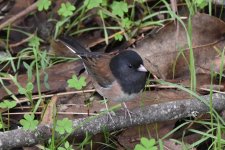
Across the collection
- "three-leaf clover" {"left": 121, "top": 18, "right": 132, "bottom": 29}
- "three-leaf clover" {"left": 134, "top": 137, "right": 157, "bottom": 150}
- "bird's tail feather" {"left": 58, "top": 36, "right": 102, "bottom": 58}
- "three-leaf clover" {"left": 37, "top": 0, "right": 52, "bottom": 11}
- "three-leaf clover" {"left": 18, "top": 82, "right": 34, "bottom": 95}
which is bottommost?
"three-leaf clover" {"left": 134, "top": 137, "right": 157, "bottom": 150}

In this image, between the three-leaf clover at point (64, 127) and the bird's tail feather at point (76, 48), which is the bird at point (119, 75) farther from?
the three-leaf clover at point (64, 127)

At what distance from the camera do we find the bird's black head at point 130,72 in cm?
372

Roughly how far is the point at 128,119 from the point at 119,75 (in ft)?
1.12

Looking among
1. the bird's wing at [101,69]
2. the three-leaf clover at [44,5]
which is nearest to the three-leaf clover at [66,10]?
the three-leaf clover at [44,5]

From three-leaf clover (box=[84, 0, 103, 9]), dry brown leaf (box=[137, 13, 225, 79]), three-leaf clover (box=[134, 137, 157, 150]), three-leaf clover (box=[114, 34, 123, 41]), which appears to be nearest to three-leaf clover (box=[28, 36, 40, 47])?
three-leaf clover (box=[84, 0, 103, 9])

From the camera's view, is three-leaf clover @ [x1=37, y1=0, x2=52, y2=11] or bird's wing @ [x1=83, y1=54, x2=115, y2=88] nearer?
bird's wing @ [x1=83, y1=54, x2=115, y2=88]

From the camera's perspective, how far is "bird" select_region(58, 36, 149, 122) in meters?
3.73

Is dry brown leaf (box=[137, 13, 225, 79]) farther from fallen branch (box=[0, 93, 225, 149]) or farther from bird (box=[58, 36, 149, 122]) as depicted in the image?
fallen branch (box=[0, 93, 225, 149])

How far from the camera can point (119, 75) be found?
383 centimetres

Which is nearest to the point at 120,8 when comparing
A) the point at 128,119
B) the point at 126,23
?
the point at 126,23

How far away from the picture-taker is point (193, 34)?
436 centimetres

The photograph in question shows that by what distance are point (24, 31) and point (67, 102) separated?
1.13m

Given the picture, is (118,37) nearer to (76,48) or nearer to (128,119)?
(76,48)

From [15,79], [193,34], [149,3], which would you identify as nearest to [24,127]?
[15,79]
